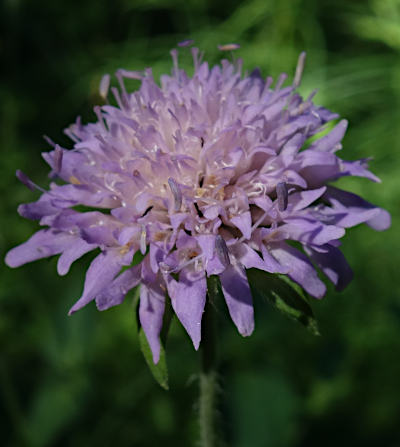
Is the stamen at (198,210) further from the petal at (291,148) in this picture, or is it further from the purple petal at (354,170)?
the purple petal at (354,170)

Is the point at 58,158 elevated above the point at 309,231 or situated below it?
above

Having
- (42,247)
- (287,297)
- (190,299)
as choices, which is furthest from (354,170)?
(42,247)

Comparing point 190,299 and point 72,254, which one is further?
point 72,254

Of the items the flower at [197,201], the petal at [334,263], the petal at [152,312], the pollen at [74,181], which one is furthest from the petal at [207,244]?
the pollen at [74,181]

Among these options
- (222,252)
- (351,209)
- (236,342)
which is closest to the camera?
(222,252)

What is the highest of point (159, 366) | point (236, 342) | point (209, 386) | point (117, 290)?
point (117, 290)

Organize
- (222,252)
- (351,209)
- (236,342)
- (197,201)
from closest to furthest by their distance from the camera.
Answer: (222,252) → (197,201) → (351,209) → (236,342)

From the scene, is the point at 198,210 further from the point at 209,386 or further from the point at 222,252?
the point at 209,386
